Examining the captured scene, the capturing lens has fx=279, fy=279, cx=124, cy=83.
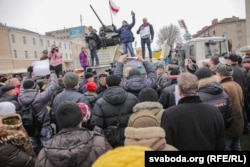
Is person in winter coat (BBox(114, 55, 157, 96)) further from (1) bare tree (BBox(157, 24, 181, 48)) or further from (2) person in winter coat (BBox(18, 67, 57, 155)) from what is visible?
(1) bare tree (BBox(157, 24, 181, 48))

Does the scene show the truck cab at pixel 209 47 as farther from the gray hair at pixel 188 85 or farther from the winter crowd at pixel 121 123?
the gray hair at pixel 188 85

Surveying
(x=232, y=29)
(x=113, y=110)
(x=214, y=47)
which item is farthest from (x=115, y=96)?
(x=232, y=29)

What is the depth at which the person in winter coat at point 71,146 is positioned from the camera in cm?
237

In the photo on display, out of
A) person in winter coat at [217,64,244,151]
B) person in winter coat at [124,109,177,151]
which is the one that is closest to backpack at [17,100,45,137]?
person in winter coat at [124,109,177,151]

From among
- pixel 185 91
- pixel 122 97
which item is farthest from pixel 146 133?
pixel 122 97

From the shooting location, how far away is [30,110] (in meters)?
4.55

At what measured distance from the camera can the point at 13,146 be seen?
113 inches

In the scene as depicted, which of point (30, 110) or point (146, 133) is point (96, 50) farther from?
point (146, 133)

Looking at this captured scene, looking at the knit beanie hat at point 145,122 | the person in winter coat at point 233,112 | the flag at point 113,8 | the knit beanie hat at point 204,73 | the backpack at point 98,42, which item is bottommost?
the person in winter coat at point 233,112

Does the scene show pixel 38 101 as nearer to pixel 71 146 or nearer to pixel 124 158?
pixel 71 146

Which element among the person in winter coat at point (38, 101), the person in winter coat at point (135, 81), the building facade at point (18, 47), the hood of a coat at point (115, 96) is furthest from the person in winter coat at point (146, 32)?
the building facade at point (18, 47)

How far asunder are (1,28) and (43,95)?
5096cm

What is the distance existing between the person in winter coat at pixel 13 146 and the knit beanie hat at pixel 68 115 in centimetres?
60

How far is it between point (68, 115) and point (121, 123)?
1216 millimetres
